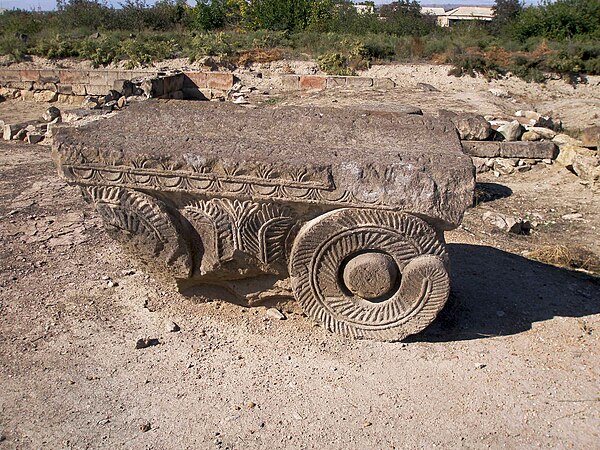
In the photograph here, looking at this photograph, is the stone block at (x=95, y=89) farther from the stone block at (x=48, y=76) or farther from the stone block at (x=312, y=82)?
the stone block at (x=312, y=82)

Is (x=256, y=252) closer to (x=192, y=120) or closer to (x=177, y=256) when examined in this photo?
(x=177, y=256)

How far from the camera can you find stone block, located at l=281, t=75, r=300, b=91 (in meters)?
12.7

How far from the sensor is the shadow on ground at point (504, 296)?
3701 mm

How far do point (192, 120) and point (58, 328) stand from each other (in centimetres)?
163

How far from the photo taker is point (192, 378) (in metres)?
3.23

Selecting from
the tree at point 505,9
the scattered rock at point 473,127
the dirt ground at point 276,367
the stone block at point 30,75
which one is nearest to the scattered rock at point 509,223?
the dirt ground at point 276,367

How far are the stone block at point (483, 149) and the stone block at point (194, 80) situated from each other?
754cm

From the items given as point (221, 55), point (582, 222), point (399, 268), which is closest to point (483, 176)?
point (582, 222)

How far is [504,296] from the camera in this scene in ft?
13.4

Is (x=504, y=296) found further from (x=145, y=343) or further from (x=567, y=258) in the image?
(x=145, y=343)

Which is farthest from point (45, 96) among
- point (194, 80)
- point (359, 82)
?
point (359, 82)

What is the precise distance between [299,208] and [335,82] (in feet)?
31.0

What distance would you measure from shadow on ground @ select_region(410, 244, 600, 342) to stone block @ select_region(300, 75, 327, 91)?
26.8ft

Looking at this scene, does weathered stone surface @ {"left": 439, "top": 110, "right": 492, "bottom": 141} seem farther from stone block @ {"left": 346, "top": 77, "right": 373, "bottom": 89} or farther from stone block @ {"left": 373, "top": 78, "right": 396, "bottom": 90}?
stone block @ {"left": 346, "top": 77, "right": 373, "bottom": 89}
